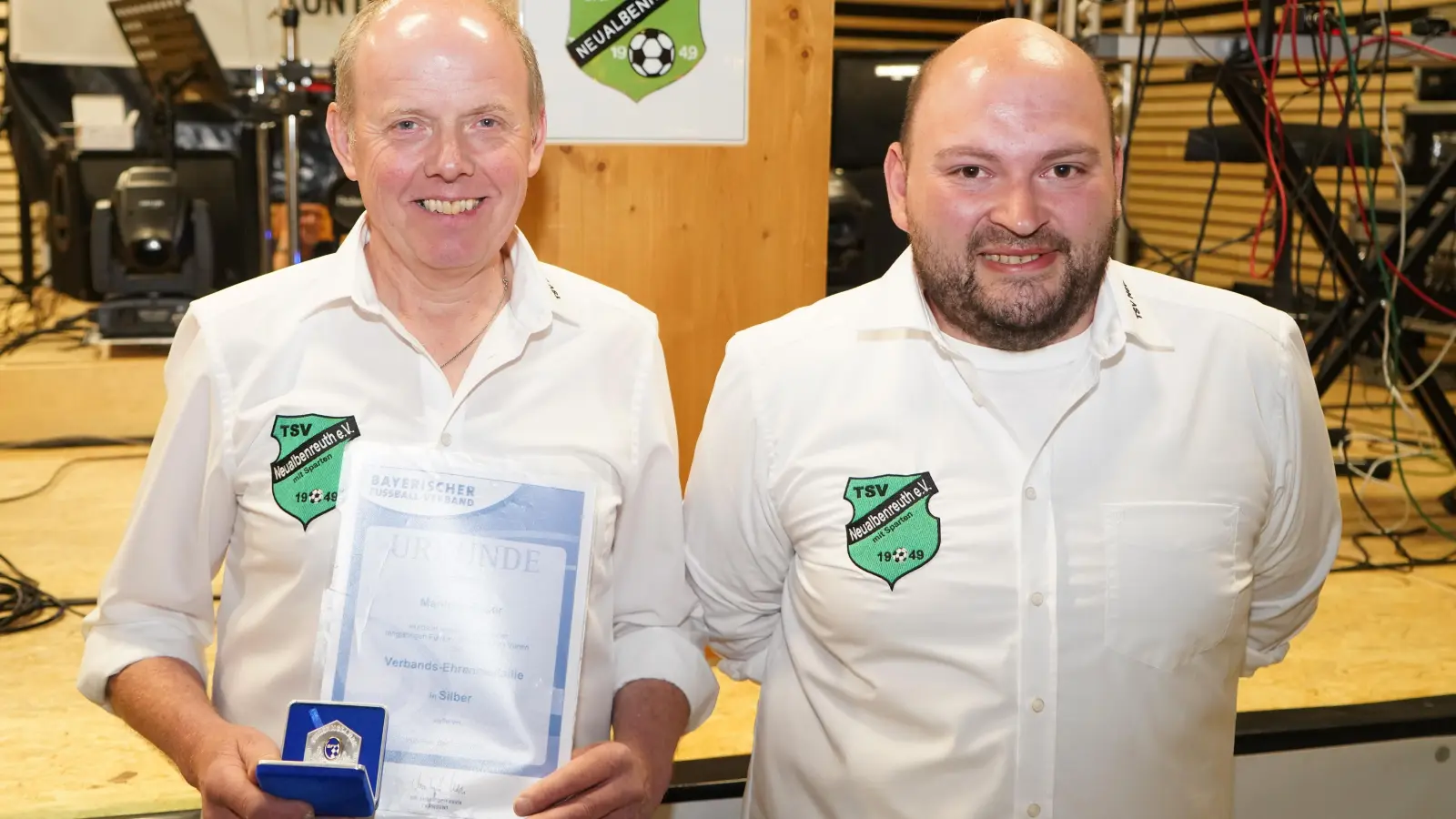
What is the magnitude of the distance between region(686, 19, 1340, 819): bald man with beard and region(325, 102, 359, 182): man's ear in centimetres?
60

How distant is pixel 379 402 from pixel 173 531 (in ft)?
1.00

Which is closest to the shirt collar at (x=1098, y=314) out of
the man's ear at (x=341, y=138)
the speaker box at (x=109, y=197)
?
the man's ear at (x=341, y=138)

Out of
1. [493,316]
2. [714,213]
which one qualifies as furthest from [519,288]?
[714,213]

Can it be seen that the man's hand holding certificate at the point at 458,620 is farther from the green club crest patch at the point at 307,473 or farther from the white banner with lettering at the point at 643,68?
the white banner with lettering at the point at 643,68

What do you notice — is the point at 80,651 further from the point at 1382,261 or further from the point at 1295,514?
the point at 1382,261

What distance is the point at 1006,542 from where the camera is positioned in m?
1.73

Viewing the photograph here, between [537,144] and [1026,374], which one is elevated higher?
[537,144]

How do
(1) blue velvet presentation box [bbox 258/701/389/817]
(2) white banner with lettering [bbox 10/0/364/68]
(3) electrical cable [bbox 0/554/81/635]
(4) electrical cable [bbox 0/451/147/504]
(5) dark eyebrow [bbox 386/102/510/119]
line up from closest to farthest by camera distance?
(1) blue velvet presentation box [bbox 258/701/389/817]
(5) dark eyebrow [bbox 386/102/510/119]
(3) electrical cable [bbox 0/554/81/635]
(4) electrical cable [bbox 0/451/147/504]
(2) white banner with lettering [bbox 10/0/364/68]

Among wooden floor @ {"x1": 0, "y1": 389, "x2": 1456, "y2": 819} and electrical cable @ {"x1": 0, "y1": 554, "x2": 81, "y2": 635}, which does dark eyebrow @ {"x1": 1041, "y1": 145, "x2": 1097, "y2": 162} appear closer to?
wooden floor @ {"x1": 0, "y1": 389, "x2": 1456, "y2": 819}

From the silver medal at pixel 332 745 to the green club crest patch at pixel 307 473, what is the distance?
0.32 metres

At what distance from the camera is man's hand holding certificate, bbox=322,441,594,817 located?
149cm

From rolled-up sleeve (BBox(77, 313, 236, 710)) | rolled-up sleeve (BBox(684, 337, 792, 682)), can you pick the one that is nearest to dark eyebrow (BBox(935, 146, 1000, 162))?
rolled-up sleeve (BBox(684, 337, 792, 682))

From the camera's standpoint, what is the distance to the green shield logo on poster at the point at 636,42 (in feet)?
8.29
